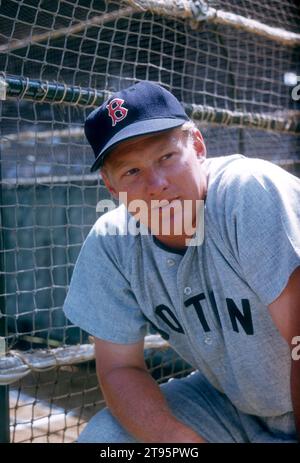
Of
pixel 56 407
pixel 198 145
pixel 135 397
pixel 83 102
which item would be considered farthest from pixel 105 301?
pixel 56 407

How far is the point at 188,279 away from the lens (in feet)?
5.39

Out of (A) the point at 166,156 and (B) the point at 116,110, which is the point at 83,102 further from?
(A) the point at 166,156

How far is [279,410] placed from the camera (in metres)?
1.63

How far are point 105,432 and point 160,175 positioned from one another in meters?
0.74

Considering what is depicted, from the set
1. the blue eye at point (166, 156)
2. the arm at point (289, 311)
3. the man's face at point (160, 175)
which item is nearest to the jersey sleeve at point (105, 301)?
the man's face at point (160, 175)

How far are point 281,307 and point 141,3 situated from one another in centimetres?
130

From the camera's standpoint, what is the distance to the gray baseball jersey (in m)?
1.45

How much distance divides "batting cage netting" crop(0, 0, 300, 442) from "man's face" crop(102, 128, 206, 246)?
53 cm

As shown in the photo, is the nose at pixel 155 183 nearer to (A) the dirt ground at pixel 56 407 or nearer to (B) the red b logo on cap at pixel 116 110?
(B) the red b logo on cap at pixel 116 110

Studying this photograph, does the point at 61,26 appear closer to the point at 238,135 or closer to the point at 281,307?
the point at 238,135

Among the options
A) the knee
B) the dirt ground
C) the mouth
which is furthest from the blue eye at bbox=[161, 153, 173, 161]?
the dirt ground

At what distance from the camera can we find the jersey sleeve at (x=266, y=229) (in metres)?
1.41

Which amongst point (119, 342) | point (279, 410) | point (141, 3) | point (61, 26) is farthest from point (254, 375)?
Answer: point (61, 26)

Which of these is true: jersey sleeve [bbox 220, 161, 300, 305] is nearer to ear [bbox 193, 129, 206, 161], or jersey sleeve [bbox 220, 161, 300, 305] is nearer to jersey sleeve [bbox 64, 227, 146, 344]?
ear [bbox 193, 129, 206, 161]
